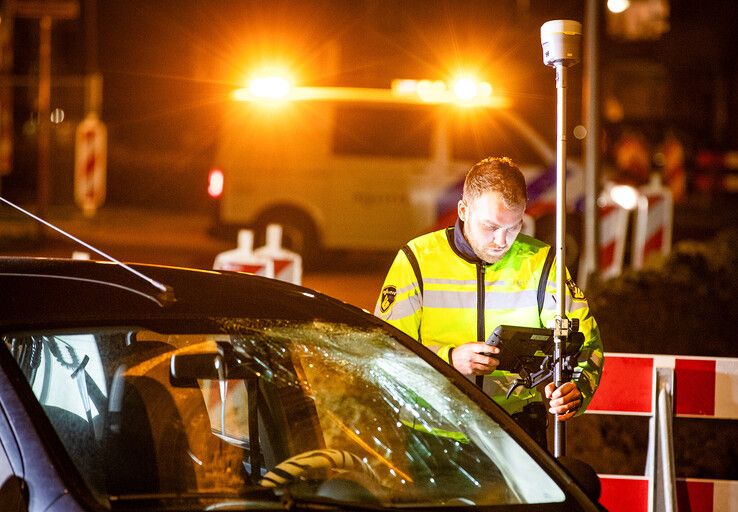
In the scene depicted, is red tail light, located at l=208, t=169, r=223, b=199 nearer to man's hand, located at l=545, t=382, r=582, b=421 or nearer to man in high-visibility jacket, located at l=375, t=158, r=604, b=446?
man in high-visibility jacket, located at l=375, t=158, r=604, b=446

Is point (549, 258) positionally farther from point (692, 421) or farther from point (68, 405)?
point (692, 421)

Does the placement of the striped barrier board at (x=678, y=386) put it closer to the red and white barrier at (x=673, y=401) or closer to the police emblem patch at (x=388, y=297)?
the red and white barrier at (x=673, y=401)

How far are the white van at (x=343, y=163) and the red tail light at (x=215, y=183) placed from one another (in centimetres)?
1

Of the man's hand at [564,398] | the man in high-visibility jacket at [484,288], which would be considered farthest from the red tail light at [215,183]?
the man's hand at [564,398]

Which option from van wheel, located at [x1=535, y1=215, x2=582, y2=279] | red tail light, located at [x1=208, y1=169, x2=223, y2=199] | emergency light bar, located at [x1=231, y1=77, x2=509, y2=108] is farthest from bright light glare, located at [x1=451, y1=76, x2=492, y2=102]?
red tail light, located at [x1=208, y1=169, x2=223, y2=199]

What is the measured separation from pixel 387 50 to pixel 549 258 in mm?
27121

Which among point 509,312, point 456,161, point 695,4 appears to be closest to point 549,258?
point 509,312

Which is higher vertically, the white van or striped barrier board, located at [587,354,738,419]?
the white van

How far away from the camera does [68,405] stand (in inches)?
135

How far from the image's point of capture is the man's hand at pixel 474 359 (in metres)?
3.58

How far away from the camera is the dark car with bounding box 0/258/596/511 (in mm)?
2709

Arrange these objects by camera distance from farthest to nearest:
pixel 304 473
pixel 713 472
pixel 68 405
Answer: pixel 713 472, pixel 68 405, pixel 304 473

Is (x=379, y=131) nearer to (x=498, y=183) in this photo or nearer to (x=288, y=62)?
(x=498, y=183)

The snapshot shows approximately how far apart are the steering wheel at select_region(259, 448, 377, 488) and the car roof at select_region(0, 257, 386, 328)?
0.33 m
